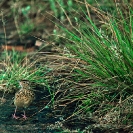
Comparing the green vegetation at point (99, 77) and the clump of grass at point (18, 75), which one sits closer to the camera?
the green vegetation at point (99, 77)

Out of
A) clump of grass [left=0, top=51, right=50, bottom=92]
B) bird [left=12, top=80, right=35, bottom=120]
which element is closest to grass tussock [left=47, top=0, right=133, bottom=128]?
bird [left=12, top=80, right=35, bottom=120]

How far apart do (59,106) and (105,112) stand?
71 centimetres

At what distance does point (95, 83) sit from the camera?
5.89 meters

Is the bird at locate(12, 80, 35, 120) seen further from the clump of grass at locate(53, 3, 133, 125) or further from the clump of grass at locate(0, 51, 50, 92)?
the clump of grass at locate(0, 51, 50, 92)

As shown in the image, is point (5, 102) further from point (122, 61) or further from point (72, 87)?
point (122, 61)

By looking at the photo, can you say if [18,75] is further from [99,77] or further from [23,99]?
[99,77]

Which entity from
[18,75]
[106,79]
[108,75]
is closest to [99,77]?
[108,75]

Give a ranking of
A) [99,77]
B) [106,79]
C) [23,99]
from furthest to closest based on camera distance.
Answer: [99,77] → [23,99] → [106,79]

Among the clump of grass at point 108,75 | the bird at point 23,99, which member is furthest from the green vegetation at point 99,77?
the bird at point 23,99

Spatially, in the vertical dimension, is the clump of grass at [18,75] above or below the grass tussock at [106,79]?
below

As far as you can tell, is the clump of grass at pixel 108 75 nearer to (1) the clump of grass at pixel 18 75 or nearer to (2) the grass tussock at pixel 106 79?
(2) the grass tussock at pixel 106 79

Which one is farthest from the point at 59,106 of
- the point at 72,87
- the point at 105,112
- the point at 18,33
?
the point at 18,33

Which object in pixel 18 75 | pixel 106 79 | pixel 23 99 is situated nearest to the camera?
pixel 106 79

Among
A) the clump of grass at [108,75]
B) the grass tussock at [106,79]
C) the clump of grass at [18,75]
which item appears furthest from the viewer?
the clump of grass at [18,75]
